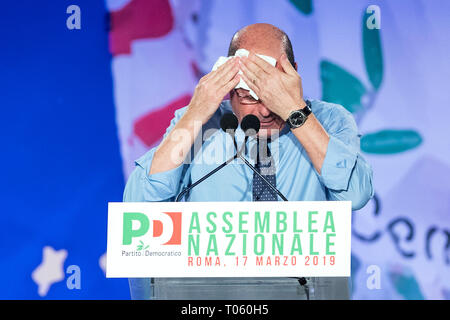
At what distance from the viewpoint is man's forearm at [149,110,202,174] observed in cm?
227

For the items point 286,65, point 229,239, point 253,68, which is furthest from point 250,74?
point 229,239

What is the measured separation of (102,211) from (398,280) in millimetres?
1335

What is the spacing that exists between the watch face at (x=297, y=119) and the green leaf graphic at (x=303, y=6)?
30.8 inches

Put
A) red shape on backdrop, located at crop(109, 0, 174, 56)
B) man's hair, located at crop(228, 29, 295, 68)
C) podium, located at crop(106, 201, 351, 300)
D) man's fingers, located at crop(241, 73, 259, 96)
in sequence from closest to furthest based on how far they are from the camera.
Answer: podium, located at crop(106, 201, 351, 300) → man's fingers, located at crop(241, 73, 259, 96) → man's hair, located at crop(228, 29, 295, 68) → red shape on backdrop, located at crop(109, 0, 174, 56)

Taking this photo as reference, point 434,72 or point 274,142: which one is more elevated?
point 434,72

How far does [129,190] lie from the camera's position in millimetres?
2410

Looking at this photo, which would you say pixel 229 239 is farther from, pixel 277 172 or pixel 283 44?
pixel 283 44

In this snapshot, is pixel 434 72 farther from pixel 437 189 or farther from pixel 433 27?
pixel 437 189

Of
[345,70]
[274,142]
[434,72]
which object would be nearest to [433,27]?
[434,72]

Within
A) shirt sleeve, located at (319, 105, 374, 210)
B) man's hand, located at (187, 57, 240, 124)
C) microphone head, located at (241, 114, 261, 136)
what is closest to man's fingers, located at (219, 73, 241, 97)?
man's hand, located at (187, 57, 240, 124)

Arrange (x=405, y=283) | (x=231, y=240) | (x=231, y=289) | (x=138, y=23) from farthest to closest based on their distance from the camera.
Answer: (x=138, y=23), (x=405, y=283), (x=231, y=240), (x=231, y=289)

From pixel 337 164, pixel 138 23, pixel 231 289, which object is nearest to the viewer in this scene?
pixel 231 289

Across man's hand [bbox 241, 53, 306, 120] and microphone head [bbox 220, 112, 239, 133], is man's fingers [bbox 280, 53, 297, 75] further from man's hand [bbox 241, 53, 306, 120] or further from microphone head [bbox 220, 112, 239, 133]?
microphone head [bbox 220, 112, 239, 133]

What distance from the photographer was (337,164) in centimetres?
223
